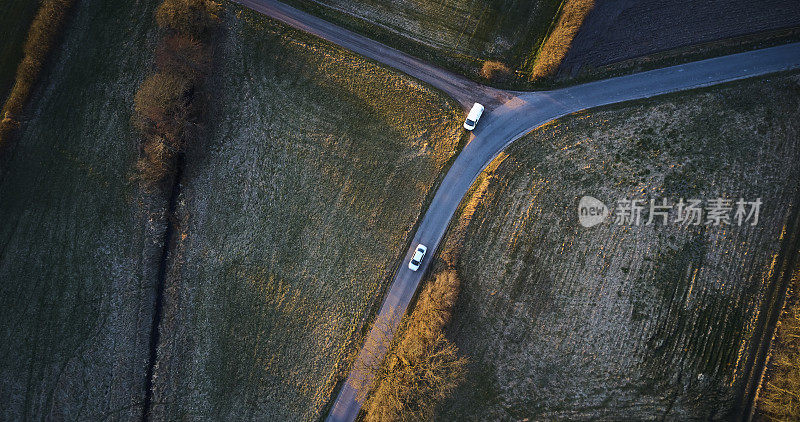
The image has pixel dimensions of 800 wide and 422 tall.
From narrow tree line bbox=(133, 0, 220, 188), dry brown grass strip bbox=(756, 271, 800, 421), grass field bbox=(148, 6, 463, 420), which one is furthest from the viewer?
narrow tree line bbox=(133, 0, 220, 188)

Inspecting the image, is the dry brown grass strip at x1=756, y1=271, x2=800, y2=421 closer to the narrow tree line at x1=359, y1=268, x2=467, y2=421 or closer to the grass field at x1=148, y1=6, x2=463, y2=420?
the narrow tree line at x1=359, y1=268, x2=467, y2=421

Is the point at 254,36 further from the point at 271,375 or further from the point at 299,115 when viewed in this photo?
the point at 271,375

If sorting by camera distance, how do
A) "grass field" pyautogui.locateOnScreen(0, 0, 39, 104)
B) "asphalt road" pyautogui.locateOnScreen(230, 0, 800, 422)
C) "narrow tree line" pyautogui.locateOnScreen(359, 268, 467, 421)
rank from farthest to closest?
"grass field" pyautogui.locateOnScreen(0, 0, 39, 104) → "asphalt road" pyautogui.locateOnScreen(230, 0, 800, 422) → "narrow tree line" pyautogui.locateOnScreen(359, 268, 467, 421)

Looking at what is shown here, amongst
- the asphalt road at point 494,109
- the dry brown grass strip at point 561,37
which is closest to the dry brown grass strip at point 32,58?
the asphalt road at point 494,109

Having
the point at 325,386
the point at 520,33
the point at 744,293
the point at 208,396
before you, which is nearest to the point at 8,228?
the point at 208,396
